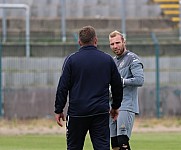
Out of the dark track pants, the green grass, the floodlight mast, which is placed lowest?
the green grass

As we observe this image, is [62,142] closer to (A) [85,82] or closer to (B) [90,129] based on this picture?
(B) [90,129]

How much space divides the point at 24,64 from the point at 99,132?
1420 centimetres

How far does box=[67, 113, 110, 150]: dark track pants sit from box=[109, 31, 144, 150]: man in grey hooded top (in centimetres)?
168

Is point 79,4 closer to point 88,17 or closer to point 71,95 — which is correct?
point 88,17

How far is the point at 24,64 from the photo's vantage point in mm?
23312

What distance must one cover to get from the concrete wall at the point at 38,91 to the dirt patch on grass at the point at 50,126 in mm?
420

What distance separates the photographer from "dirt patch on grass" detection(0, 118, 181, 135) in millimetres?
21141

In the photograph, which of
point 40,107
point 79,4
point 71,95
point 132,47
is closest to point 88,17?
point 79,4

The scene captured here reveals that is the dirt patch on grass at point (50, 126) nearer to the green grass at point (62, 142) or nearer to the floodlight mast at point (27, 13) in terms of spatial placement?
the green grass at point (62, 142)

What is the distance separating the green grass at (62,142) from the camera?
15773 mm

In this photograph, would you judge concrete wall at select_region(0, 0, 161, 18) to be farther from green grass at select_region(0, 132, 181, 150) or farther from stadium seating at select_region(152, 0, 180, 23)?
green grass at select_region(0, 132, 181, 150)

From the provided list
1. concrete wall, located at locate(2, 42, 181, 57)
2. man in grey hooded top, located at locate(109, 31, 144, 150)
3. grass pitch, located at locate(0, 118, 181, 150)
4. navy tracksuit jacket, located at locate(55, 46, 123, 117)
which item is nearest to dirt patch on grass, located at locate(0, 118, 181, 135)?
grass pitch, located at locate(0, 118, 181, 150)

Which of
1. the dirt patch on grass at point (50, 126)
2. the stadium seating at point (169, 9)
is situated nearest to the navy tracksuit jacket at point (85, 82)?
the dirt patch on grass at point (50, 126)

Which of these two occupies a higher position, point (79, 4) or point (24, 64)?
point (79, 4)
